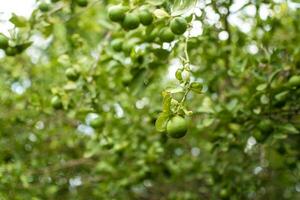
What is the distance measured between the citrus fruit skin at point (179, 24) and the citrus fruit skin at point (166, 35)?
0.14 metres

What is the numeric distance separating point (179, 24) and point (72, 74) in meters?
0.80

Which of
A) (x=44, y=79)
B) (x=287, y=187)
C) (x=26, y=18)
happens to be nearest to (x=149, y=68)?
(x=26, y=18)

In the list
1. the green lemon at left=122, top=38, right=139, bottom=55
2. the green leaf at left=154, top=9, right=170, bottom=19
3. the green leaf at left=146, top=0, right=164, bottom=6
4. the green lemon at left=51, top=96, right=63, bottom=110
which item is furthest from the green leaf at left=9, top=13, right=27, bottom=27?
the green leaf at left=154, top=9, right=170, bottom=19

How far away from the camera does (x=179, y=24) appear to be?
5.47 ft

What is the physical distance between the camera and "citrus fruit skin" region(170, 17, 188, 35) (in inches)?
65.6

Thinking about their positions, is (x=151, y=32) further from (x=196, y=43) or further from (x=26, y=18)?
(x=26, y=18)

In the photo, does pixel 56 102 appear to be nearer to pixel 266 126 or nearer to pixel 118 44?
pixel 118 44

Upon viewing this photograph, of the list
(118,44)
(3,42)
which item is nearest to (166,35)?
(118,44)

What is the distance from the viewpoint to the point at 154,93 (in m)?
3.28

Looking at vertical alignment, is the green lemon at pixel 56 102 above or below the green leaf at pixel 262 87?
below

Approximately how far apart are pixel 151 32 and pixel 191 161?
63.7 inches

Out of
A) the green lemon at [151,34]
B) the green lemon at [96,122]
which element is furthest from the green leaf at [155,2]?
the green lemon at [96,122]

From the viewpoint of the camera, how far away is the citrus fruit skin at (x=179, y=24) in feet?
5.46

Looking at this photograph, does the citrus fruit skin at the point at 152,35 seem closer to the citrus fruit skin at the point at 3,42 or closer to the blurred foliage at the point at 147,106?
the blurred foliage at the point at 147,106
